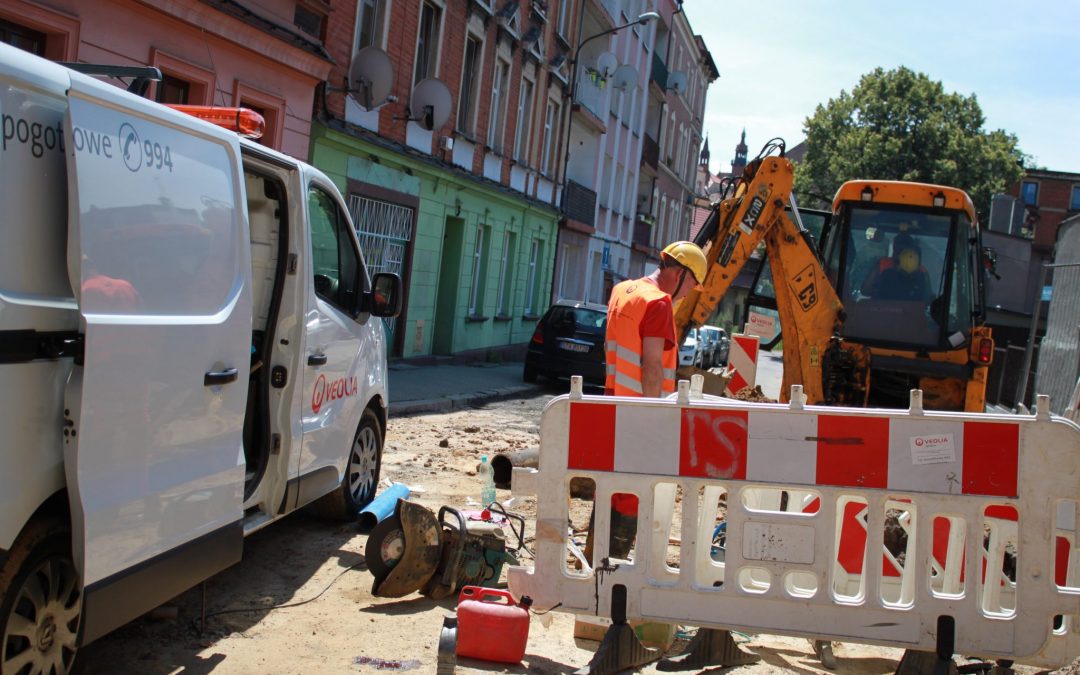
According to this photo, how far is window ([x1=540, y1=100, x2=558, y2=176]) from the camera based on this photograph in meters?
27.6

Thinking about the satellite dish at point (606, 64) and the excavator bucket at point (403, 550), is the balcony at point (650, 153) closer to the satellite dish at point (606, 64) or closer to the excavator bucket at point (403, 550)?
the satellite dish at point (606, 64)

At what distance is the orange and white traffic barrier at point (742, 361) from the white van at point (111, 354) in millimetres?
7544

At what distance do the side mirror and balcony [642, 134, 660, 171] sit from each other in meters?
35.6

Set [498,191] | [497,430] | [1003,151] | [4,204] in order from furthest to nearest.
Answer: [1003,151] → [498,191] → [497,430] → [4,204]

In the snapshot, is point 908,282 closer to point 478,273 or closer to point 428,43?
point 428,43

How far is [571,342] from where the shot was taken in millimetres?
18094

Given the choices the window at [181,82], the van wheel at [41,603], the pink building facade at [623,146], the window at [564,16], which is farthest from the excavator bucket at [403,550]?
the pink building facade at [623,146]

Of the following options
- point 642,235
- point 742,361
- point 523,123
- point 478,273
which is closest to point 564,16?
point 523,123

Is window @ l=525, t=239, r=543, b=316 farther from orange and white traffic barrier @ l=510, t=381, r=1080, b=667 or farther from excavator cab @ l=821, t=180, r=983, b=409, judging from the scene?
orange and white traffic barrier @ l=510, t=381, r=1080, b=667

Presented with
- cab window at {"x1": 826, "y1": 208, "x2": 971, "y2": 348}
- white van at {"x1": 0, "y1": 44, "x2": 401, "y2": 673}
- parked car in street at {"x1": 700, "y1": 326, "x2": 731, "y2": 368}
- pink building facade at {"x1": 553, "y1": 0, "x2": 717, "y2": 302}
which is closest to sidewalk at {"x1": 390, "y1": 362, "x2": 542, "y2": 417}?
cab window at {"x1": 826, "y1": 208, "x2": 971, "y2": 348}

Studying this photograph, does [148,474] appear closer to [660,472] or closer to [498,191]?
[660,472]

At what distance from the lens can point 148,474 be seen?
153 inches

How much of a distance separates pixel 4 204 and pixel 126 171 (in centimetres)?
60

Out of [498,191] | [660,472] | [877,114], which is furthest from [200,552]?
[877,114]
